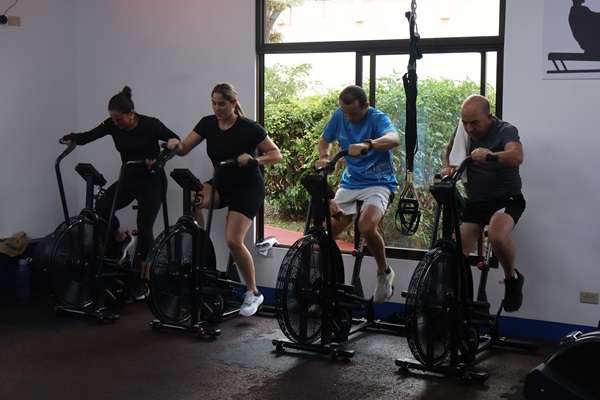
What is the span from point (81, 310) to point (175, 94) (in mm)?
1875

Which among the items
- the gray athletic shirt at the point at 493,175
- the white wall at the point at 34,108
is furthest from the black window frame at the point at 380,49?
the white wall at the point at 34,108

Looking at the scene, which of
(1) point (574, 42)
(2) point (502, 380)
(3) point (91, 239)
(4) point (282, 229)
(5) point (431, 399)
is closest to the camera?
(5) point (431, 399)

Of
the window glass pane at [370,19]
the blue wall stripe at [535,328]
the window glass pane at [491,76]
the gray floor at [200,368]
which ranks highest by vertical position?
the window glass pane at [370,19]

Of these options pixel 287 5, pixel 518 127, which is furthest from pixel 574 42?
pixel 287 5

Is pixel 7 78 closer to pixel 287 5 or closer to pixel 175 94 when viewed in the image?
pixel 175 94

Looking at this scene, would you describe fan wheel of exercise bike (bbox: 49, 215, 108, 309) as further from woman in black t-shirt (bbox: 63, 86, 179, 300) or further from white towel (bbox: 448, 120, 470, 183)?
white towel (bbox: 448, 120, 470, 183)

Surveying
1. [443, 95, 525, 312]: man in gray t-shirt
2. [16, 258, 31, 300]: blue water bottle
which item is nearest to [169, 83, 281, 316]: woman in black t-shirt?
[443, 95, 525, 312]: man in gray t-shirt

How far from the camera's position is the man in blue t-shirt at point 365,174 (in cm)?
503

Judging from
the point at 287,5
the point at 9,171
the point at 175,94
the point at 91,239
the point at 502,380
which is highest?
the point at 287,5

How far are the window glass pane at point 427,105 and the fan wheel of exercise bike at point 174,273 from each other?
4.75ft

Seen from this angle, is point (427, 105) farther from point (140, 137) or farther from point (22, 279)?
point (22, 279)

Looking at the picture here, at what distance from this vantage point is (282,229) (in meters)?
6.12

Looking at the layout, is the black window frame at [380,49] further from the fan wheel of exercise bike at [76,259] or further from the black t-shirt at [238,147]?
the fan wheel of exercise bike at [76,259]

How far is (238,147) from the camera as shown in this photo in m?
5.40
